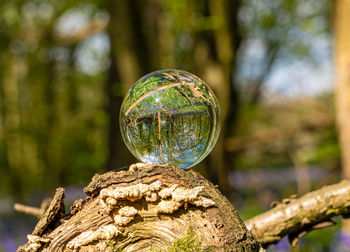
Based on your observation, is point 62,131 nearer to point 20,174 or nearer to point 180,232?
point 20,174

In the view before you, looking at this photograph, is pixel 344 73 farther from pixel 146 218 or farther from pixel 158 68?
pixel 146 218

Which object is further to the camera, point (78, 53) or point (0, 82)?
point (78, 53)

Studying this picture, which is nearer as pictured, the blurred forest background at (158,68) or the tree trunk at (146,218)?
the tree trunk at (146,218)

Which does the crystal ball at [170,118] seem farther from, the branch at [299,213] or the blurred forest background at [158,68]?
the blurred forest background at [158,68]

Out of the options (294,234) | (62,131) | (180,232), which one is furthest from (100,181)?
(62,131)

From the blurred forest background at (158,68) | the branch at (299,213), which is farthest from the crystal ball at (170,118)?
the blurred forest background at (158,68)

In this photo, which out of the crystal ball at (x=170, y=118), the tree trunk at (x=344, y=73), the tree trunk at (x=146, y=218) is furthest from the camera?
the tree trunk at (x=344, y=73)

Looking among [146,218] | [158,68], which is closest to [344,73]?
[158,68]
